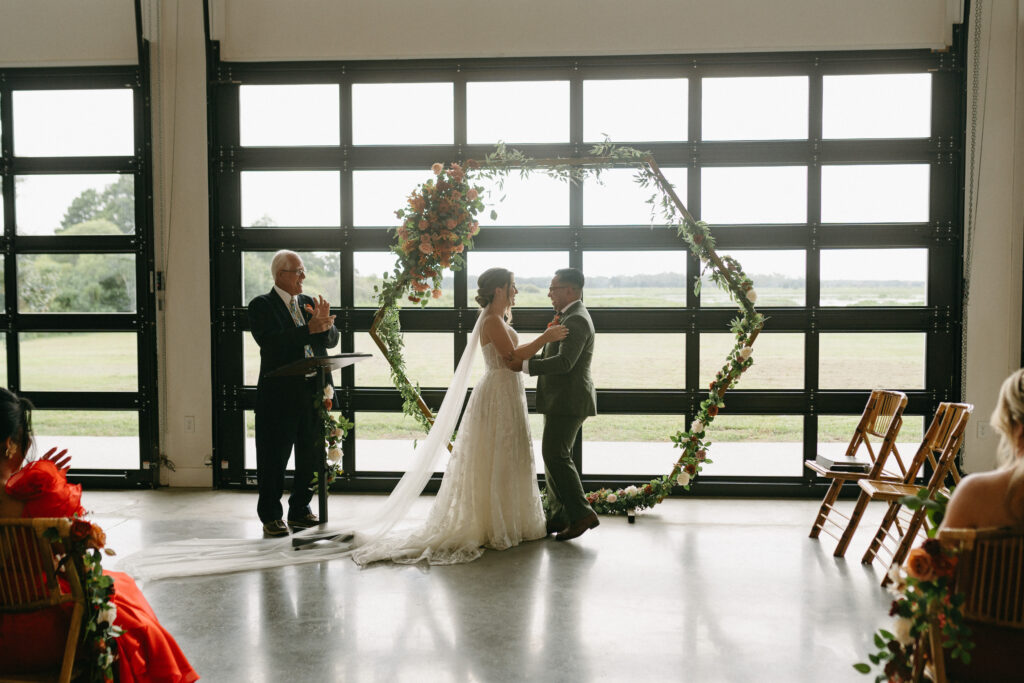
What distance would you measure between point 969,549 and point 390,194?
519 centimetres

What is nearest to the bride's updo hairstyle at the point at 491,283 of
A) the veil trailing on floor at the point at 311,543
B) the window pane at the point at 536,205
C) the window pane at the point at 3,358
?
the veil trailing on floor at the point at 311,543

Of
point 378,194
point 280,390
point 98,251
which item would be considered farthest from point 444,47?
point 98,251

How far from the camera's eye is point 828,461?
16.6 ft

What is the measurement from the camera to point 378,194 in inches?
250

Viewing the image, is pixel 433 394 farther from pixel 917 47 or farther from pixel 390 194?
pixel 917 47

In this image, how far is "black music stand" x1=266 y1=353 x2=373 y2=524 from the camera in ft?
14.7

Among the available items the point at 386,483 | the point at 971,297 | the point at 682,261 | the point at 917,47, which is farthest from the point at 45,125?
the point at 971,297

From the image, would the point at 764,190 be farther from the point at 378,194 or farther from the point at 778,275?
the point at 378,194

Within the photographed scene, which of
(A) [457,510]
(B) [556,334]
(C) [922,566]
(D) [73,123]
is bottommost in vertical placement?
(A) [457,510]

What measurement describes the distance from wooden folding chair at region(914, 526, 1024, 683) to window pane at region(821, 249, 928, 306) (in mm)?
4388

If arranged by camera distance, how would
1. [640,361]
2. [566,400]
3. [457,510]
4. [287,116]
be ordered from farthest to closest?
[287,116], [640,361], [566,400], [457,510]

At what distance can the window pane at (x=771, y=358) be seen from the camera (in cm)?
616

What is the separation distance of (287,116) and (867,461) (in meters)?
5.15

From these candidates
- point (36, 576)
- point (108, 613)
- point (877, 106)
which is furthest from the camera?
point (877, 106)
